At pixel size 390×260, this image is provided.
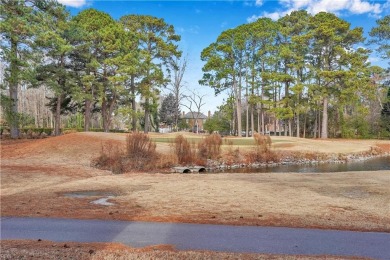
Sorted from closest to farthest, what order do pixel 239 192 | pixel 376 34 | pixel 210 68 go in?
pixel 239 192, pixel 376 34, pixel 210 68

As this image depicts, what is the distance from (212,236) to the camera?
5805 mm

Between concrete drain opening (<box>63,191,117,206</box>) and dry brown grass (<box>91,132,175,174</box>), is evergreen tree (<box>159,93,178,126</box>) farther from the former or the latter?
concrete drain opening (<box>63,191,117,206</box>)

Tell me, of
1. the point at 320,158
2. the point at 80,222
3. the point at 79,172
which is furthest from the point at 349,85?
the point at 80,222

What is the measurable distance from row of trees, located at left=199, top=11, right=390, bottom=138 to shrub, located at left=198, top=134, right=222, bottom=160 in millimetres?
23728

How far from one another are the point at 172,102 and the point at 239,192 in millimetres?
58022

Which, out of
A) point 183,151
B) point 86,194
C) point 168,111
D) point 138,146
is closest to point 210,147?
point 183,151

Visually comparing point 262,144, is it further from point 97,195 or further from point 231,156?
point 97,195

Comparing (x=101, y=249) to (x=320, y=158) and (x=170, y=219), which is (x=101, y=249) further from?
(x=320, y=158)

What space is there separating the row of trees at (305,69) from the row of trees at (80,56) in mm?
8281

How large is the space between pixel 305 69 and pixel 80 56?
29.7 meters

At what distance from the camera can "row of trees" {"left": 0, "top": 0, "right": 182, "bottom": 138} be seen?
2466 centimetres

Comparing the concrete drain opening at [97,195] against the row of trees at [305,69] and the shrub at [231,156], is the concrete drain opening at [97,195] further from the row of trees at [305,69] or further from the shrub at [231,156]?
the row of trees at [305,69]

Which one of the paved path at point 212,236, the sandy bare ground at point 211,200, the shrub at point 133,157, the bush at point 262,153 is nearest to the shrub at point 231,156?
the bush at point 262,153

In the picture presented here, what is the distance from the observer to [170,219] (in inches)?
274
